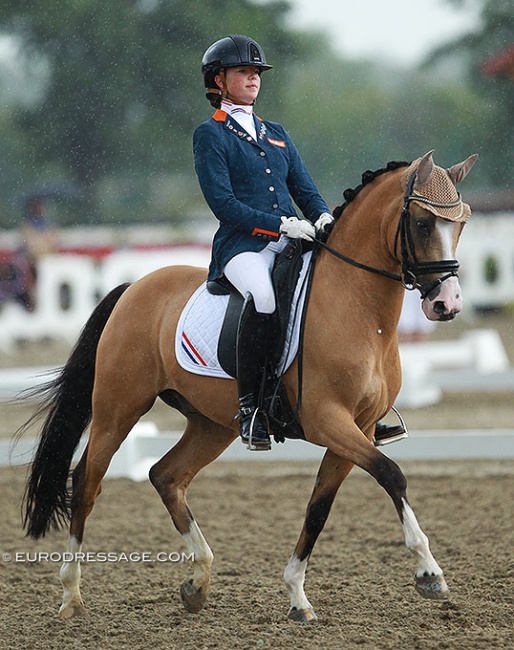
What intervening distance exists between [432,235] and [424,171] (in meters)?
0.22

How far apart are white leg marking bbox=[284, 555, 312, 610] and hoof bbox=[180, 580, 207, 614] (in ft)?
1.28

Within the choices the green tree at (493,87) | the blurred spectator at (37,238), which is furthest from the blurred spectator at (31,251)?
the green tree at (493,87)

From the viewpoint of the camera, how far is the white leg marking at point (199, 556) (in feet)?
14.0

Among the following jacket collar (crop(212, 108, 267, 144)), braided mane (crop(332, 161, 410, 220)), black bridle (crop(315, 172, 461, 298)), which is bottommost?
black bridle (crop(315, 172, 461, 298))

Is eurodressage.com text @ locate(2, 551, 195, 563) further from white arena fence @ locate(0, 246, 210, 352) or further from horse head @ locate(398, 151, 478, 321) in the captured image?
white arena fence @ locate(0, 246, 210, 352)

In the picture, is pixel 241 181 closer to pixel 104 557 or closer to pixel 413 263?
pixel 413 263

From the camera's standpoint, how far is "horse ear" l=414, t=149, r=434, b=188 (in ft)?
12.0

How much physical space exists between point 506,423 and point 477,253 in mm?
6965

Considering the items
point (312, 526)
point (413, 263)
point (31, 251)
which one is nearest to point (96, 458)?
point (312, 526)

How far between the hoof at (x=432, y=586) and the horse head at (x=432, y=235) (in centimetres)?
84

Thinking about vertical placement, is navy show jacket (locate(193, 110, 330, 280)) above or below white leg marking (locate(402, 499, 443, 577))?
above

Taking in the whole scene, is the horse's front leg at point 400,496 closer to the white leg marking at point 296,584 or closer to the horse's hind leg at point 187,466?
the white leg marking at point 296,584

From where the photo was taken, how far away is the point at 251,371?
13.2 feet

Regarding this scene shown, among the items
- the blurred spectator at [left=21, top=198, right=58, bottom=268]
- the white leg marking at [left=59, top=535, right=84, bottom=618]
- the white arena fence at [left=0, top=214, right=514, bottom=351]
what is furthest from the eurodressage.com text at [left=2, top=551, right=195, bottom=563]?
the blurred spectator at [left=21, top=198, right=58, bottom=268]
